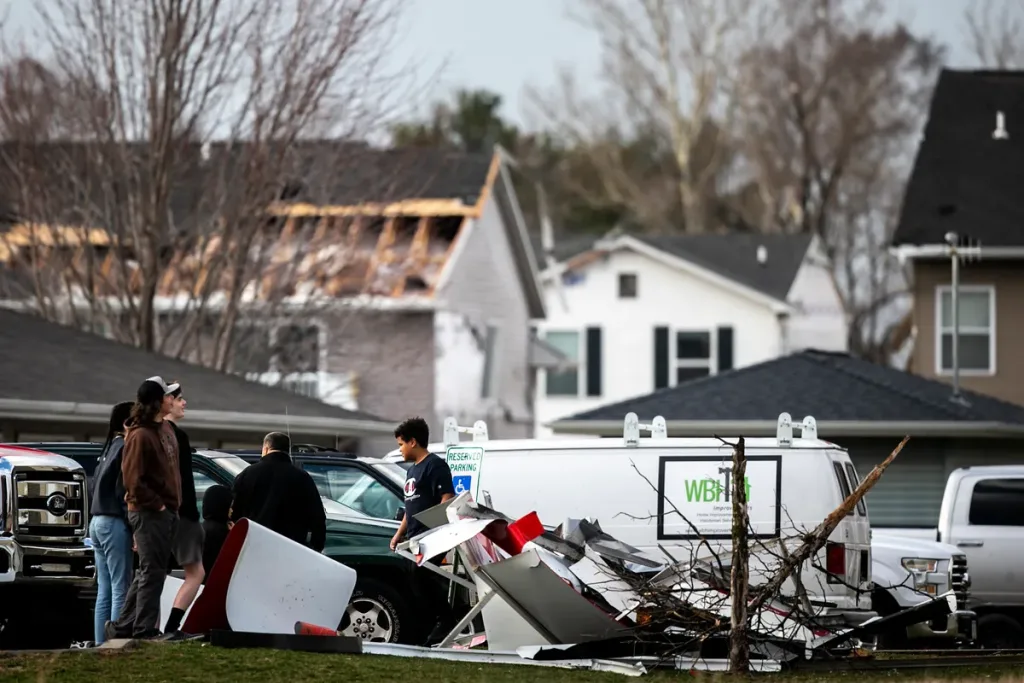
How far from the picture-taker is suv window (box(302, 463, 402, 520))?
14.0 m

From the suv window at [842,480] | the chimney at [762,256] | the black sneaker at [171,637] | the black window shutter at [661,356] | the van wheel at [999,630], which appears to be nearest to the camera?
the black sneaker at [171,637]

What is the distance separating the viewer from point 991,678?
34.9ft

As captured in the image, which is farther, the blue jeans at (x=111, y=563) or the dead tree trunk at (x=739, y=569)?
the blue jeans at (x=111, y=563)

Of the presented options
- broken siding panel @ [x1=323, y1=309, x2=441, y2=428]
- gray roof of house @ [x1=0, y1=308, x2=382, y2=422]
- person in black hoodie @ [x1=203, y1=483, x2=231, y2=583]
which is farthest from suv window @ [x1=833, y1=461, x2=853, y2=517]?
broken siding panel @ [x1=323, y1=309, x2=441, y2=428]

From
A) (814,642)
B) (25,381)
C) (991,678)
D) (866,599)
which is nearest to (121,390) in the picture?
(25,381)

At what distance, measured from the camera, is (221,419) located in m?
20.4

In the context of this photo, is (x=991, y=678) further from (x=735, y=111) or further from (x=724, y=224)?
(x=724, y=224)

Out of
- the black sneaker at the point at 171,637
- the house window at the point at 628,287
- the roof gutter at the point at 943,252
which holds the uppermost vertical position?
the house window at the point at 628,287

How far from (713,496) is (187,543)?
4706 mm

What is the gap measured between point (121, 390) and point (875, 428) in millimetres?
9942

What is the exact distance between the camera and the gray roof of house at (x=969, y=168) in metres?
32.8

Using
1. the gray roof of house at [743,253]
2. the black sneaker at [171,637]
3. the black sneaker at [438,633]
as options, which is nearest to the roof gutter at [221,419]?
the black sneaker at [438,633]

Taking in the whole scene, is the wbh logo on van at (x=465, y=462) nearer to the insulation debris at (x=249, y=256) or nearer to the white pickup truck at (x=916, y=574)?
the white pickup truck at (x=916, y=574)

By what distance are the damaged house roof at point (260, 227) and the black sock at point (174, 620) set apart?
13.3m
